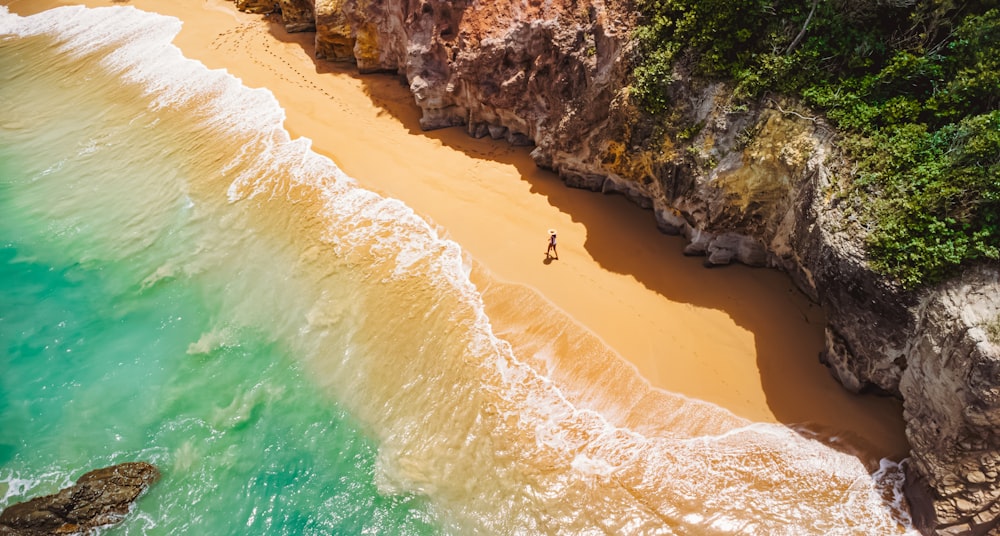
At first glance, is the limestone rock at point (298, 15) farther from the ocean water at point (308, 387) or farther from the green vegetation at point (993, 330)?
the green vegetation at point (993, 330)

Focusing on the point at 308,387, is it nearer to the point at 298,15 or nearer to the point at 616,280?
the point at 616,280

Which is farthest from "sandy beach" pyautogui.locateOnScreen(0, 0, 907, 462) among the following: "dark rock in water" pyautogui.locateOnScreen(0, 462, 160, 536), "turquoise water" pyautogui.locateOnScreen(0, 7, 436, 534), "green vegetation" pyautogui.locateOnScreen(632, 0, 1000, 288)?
"dark rock in water" pyautogui.locateOnScreen(0, 462, 160, 536)

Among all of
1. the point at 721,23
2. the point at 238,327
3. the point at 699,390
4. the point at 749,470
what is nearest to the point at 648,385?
the point at 699,390

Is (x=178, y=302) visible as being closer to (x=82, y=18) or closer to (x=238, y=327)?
(x=238, y=327)

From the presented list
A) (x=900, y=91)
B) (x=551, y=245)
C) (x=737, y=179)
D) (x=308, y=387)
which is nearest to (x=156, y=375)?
(x=308, y=387)

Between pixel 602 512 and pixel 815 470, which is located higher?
pixel 815 470

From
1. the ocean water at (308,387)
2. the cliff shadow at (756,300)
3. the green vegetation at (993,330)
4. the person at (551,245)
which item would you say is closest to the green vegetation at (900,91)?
the green vegetation at (993,330)
